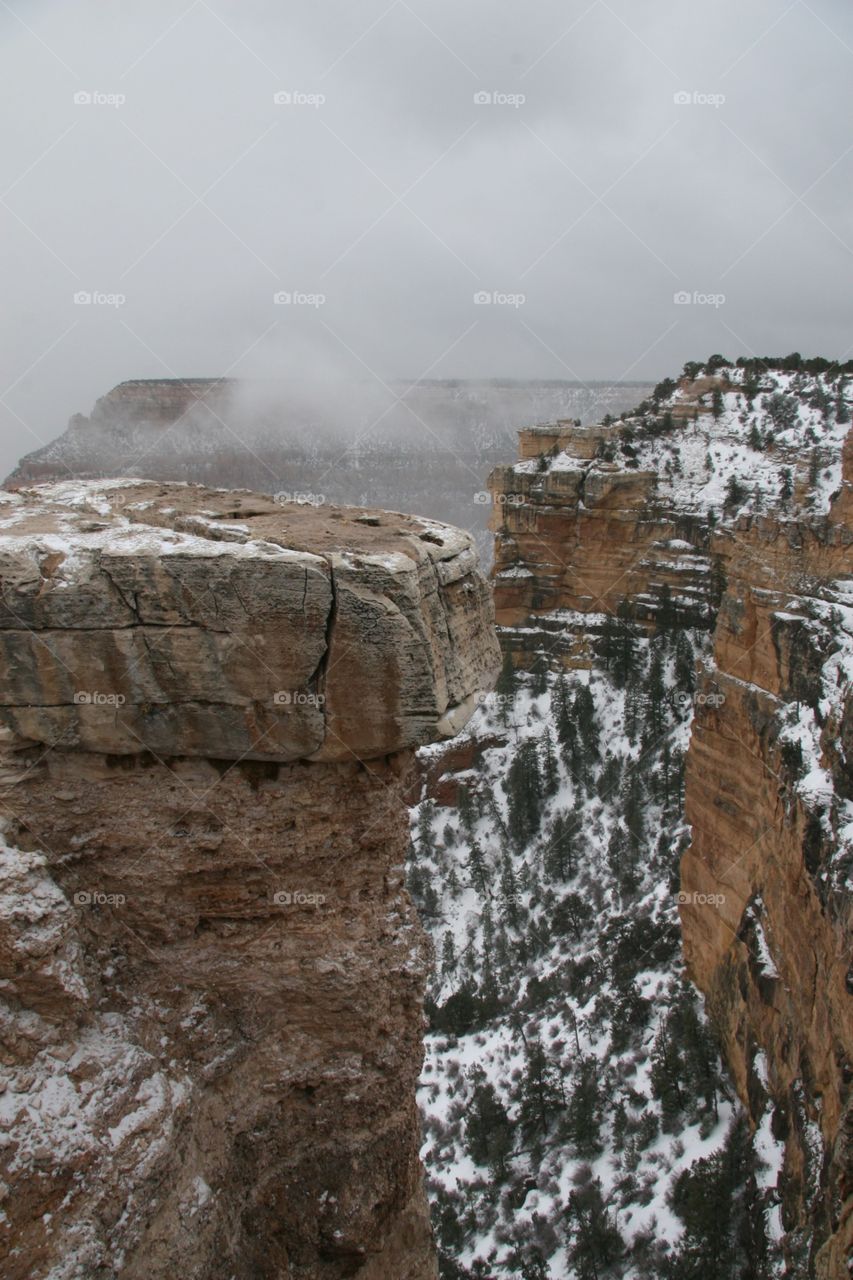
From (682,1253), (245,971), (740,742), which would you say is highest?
(245,971)

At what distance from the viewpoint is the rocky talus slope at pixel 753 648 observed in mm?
13727

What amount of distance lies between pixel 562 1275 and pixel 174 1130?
13.6 meters

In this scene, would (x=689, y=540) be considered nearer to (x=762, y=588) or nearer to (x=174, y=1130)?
(x=762, y=588)

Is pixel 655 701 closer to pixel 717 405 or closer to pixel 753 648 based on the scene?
pixel 753 648

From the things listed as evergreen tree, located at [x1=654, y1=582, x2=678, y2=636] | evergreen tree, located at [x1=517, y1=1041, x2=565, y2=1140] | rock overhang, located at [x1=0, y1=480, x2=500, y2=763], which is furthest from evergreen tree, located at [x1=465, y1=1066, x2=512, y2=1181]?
evergreen tree, located at [x1=654, y1=582, x2=678, y2=636]

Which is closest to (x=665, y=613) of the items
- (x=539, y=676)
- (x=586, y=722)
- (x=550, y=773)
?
(x=539, y=676)

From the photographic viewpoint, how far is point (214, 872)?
7.36 metres

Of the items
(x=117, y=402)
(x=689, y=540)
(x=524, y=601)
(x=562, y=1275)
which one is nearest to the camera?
(x=562, y=1275)

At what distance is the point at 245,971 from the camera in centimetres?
759

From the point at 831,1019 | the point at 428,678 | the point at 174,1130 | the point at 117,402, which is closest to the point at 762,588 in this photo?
the point at 831,1019

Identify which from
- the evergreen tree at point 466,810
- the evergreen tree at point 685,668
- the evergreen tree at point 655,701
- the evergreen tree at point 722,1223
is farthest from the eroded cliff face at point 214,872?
the evergreen tree at point 685,668

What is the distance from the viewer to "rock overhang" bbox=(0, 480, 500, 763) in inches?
252

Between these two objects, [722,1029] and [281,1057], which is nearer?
[281,1057]

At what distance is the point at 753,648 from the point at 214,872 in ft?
57.2
